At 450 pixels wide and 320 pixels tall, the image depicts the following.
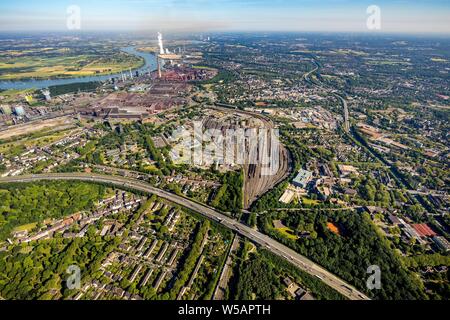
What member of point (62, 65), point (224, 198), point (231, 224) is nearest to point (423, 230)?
point (231, 224)

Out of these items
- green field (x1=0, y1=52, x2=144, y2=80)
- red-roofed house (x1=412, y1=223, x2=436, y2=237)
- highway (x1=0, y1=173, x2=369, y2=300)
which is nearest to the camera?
highway (x1=0, y1=173, x2=369, y2=300)

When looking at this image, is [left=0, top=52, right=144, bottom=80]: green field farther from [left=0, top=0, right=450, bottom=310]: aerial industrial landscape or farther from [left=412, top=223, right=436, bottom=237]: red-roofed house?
[left=412, top=223, right=436, bottom=237]: red-roofed house

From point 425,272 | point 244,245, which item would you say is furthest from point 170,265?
point 425,272

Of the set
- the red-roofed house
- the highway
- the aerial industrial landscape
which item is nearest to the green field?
the aerial industrial landscape

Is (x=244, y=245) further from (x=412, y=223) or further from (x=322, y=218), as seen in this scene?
(x=412, y=223)

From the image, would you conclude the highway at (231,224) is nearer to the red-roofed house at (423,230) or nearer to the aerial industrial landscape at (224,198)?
the aerial industrial landscape at (224,198)

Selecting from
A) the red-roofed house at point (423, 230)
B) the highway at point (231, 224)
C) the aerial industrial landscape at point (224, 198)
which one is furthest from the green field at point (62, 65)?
the red-roofed house at point (423, 230)

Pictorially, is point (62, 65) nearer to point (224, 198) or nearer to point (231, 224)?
point (224, 198)
